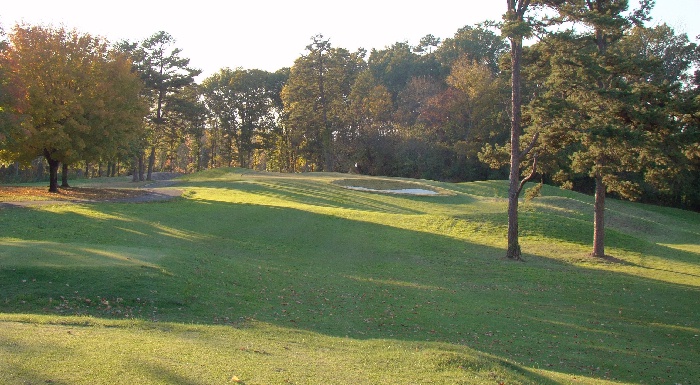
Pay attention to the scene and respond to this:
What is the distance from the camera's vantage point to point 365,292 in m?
16.3

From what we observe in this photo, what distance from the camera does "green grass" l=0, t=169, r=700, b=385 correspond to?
810cm

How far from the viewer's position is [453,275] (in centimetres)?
2019

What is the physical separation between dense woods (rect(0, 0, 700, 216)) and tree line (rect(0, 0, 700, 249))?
3.8 inches

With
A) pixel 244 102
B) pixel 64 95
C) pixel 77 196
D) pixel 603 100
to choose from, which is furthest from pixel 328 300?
pixel 244 102

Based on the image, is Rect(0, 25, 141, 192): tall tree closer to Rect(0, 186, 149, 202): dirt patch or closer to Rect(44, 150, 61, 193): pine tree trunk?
Rect(44, 150, 61, 193): pine tree trunk

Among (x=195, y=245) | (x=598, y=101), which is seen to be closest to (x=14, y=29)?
(x=195, y=245)

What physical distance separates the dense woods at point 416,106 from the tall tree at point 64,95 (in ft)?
0.32

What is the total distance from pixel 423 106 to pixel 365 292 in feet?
201

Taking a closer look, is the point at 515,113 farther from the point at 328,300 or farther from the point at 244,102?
the point at 244,102

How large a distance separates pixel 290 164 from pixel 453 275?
7455 cm

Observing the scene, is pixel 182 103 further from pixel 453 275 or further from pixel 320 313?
pixel 320 313

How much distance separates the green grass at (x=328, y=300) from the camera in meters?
8.10

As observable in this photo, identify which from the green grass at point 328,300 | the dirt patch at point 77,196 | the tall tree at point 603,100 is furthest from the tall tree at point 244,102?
the tall tree at point 603,100

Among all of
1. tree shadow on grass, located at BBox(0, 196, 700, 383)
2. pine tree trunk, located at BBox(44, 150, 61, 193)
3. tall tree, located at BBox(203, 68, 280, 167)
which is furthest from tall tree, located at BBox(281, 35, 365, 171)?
tree shadow on grass, located at BBox(0, 196, 700, 383)
